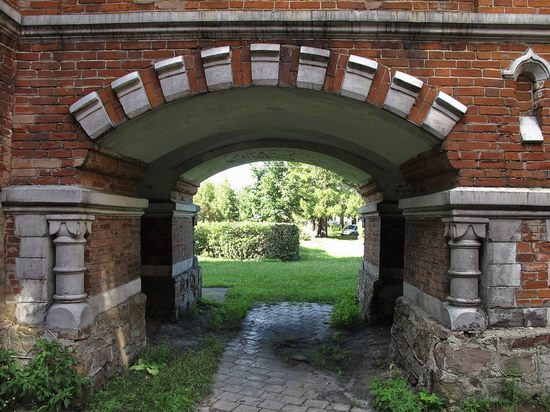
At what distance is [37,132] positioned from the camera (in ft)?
15.4

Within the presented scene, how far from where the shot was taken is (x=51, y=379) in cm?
434

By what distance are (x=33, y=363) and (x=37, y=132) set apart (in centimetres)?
227

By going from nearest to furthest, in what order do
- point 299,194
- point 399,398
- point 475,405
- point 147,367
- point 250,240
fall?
point 475,405 < point 399,398 < point 147,367 < point 250,240 < point 299,194

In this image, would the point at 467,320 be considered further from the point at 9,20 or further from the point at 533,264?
the point at 9,20

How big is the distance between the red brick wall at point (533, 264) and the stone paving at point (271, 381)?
6.53 ft

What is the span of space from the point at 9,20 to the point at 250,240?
17304 mm

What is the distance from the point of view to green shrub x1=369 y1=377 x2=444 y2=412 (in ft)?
14.5

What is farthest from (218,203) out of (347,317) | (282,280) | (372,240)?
(347,317)

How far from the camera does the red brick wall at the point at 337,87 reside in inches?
179

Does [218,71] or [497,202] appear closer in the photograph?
[497,202]

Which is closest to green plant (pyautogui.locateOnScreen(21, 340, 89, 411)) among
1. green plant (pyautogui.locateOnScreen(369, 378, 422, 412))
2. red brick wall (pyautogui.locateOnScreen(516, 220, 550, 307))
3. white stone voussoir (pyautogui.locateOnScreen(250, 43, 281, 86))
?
green plant (pyautogui.locateOnScreen(369, 378, 422, 412))

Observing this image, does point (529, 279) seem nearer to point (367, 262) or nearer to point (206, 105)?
point (206, 105)

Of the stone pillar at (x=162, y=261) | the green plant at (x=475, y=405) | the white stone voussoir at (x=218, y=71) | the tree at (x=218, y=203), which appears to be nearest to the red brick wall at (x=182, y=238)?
the stone pillar at (x=162, y=261)

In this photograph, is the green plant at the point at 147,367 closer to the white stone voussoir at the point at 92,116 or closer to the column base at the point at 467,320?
the white stone voussoir at the point at 92,116
